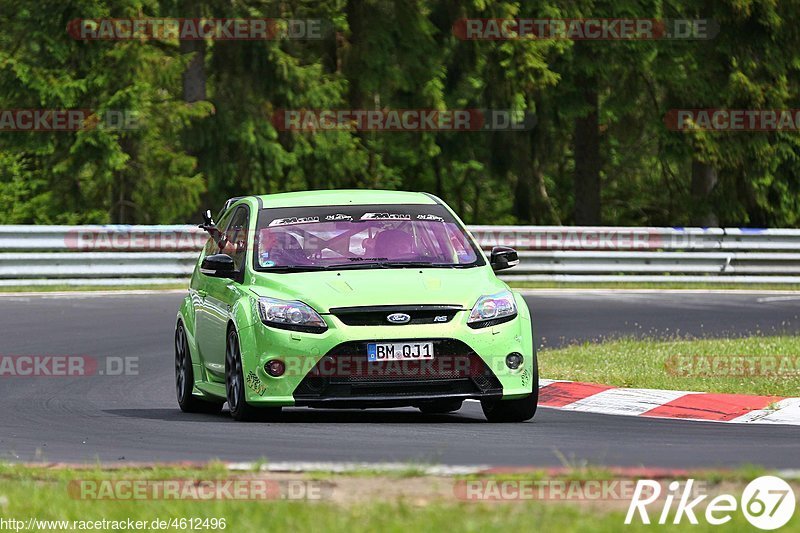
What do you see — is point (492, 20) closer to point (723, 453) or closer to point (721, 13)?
point (721, 13)

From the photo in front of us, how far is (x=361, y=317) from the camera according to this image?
1102 centimetres

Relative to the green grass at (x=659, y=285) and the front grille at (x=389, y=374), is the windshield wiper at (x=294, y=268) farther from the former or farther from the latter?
the green grass at (x=659, y=285)

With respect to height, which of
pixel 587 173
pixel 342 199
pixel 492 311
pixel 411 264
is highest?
pixel 342 199

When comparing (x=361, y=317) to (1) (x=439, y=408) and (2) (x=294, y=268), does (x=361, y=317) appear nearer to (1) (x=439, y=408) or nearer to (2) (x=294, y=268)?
(2) (x=294, y=268)

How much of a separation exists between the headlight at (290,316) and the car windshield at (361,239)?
1.96 ft

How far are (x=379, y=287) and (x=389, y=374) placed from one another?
63cm

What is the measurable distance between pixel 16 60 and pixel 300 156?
6886 millimetres

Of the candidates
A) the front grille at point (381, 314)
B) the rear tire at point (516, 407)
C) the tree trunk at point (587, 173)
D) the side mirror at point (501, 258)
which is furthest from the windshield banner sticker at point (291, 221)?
the tree trunk at point (587, 173)

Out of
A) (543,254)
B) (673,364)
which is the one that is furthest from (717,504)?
(543,254)

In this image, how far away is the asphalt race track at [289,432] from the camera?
29.9ft

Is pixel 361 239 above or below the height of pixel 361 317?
above

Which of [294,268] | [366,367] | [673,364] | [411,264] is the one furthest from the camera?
[673,364]

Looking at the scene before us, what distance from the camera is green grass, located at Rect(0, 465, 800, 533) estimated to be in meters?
6.36

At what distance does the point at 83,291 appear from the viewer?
2548 cm
